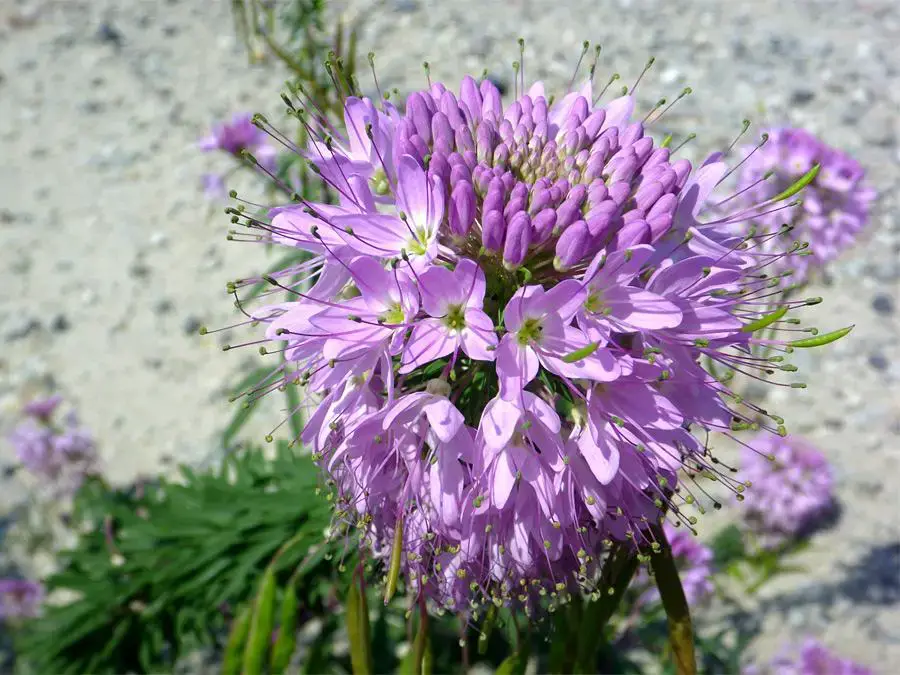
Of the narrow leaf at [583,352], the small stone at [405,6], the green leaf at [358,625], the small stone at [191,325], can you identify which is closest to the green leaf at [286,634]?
the green leaf at [358,625]

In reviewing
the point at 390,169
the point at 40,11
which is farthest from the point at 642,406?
the point at 40,11

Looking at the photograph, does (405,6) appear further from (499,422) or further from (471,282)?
(499,422)

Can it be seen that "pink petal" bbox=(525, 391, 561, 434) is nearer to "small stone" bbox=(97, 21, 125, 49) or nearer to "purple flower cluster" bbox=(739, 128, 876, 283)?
"purple flower cluster" bbox=(739, 128, 876, 283)

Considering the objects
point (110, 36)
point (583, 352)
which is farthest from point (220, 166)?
point (583, 352)

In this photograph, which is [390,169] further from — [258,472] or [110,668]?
[110,668]

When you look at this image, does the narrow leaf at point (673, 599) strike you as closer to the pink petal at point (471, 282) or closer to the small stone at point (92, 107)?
the pink petal at point (471, 282)

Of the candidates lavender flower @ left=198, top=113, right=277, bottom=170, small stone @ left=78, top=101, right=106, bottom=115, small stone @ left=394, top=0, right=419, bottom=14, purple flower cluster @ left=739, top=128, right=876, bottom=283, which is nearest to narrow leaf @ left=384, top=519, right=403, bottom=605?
lavender flower @ left=198, top=113, right=277, bottom=170
